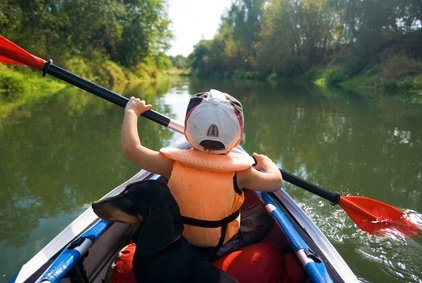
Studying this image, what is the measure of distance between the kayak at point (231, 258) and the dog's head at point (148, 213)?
0.88ft

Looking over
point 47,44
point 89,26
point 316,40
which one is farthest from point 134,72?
point 316,40

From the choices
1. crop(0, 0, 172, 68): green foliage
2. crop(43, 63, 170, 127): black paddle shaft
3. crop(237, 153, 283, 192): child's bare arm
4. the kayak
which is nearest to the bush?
crop(0, 0, 172, 68): green foliage

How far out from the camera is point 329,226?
3.20 meters

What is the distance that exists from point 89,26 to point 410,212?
60.8 feet

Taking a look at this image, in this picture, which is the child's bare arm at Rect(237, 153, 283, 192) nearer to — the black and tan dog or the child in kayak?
the child in kayak

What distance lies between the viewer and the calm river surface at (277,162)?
2839mm

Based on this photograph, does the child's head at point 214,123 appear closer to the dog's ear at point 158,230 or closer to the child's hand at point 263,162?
the dog's ear at point 158,230

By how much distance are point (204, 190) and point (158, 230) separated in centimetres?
24

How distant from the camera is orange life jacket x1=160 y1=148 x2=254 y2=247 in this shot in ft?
5.12

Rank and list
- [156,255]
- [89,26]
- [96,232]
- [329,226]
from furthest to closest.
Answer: [89,26], [329,226], [96,232], [156,255]

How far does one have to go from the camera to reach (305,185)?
289 centimetres

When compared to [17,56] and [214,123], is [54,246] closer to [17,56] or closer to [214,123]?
[214,123]

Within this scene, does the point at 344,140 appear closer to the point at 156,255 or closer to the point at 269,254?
the point at 269,254

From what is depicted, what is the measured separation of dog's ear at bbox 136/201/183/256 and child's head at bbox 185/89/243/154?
283 mm
